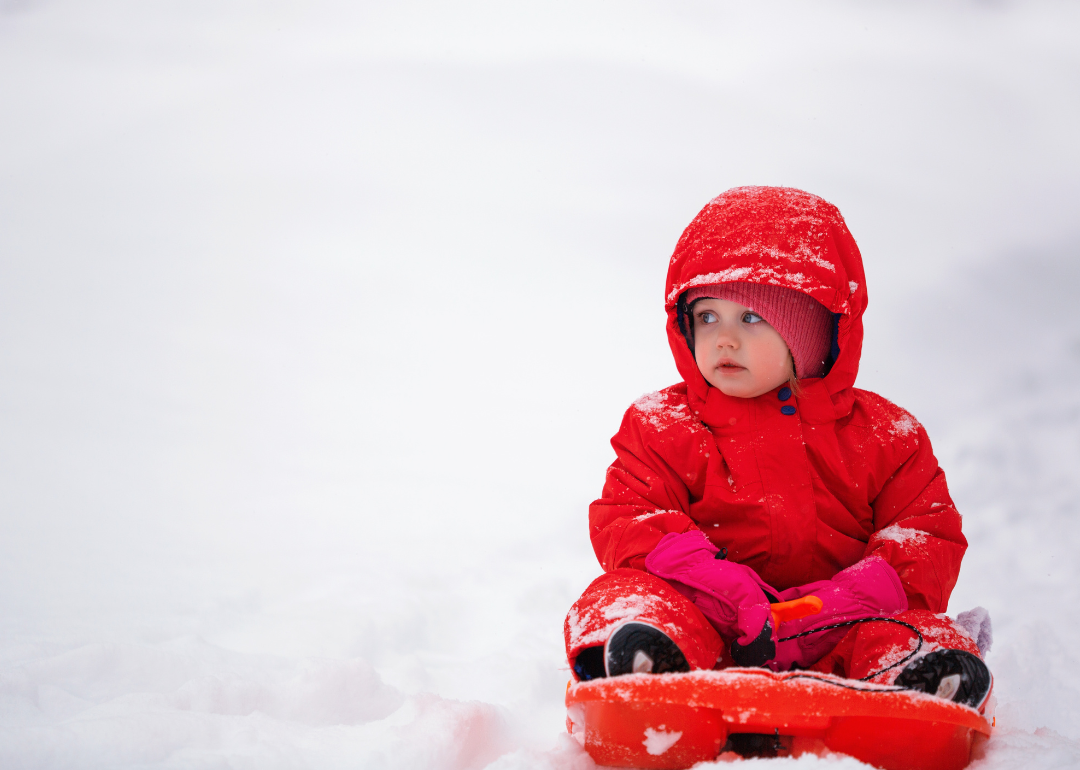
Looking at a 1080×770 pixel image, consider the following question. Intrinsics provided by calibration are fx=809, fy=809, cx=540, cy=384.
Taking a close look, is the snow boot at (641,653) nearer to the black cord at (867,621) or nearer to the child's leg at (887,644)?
the black cord at (867,621)

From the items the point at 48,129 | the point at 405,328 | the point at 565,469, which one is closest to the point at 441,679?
the point at 565,469

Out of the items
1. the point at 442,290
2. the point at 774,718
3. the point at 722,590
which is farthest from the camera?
the point at 442,290

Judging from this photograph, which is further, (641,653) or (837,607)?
(837,607)

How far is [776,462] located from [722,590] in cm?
33

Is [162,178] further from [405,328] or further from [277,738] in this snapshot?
[277,738]

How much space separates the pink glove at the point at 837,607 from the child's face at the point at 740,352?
0.41 m

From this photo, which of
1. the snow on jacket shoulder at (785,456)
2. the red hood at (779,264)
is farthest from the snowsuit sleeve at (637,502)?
the red hood at (779,264)

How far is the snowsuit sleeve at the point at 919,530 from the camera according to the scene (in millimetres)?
1465

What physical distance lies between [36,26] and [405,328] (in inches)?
84.1

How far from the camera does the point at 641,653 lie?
3.86 ft

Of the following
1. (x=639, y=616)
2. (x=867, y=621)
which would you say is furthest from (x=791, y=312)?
(x=639, y=616)

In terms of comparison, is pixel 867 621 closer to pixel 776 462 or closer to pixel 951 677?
pixel 951 677

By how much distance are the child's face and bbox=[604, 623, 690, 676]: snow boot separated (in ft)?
1.95

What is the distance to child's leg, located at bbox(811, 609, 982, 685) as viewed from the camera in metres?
1.25
